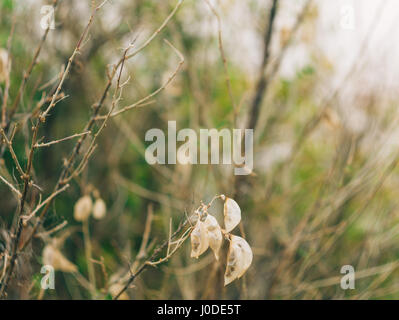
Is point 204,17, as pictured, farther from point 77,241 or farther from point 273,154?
→ point 77,241

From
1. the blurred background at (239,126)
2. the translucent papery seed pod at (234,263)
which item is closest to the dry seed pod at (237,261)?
the translucent papery seed pod at (234,263)

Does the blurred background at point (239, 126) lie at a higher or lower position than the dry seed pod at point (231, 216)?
higher

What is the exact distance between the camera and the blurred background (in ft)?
5.98

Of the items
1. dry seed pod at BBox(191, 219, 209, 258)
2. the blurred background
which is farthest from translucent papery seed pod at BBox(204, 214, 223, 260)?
the blurred background

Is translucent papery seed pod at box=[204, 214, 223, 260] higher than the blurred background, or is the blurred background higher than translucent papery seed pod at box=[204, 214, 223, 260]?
the blurred background

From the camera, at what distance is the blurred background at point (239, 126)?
71.8 inches

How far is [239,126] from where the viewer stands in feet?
6.86

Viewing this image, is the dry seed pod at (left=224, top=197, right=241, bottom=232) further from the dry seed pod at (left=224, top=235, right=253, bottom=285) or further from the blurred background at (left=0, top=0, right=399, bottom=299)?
the blurred background at (left=0, top=0, right=399, bottom=299)

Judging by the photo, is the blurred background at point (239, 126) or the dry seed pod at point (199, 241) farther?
the blurred background at point (239, 126)

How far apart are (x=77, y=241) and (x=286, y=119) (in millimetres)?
1861

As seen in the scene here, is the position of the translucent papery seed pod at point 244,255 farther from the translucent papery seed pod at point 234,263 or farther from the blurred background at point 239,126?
the blurred background at point 239,126

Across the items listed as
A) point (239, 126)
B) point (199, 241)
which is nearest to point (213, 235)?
point (199, 241)

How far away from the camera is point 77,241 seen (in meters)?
2.63

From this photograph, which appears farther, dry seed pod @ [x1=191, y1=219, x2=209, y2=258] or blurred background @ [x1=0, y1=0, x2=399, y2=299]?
blurred background @ [x1=0, y1=0, x2=399, y2=299]
